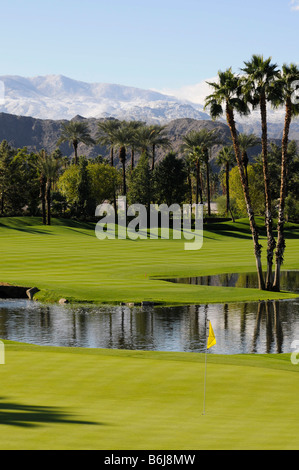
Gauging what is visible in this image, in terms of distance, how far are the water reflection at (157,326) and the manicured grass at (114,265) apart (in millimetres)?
2441

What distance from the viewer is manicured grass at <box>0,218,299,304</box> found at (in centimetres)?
4303

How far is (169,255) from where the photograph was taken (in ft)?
226

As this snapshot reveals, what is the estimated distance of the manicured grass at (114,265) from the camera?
141 feet

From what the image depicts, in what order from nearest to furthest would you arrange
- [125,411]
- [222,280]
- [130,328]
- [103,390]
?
[125,411], [103,390], [130,328], [222,280]

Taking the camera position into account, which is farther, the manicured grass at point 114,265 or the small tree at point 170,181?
the small tree at point 170,181

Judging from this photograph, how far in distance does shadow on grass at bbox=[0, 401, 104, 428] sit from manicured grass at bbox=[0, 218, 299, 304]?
1068 inches

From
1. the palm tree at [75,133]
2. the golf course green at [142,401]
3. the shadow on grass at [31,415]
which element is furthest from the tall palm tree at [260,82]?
the palm tree at [75,133]

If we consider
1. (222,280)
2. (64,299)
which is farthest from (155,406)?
(222,280)

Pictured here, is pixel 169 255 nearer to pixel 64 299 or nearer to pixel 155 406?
pixel 64 299

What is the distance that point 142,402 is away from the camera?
48.0 ft

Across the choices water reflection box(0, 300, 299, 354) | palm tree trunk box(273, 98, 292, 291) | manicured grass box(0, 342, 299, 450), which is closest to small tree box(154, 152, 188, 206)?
palm tree trunk box(273, 98, 292, 291)

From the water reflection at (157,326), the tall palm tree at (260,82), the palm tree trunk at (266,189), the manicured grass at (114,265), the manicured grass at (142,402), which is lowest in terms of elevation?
the water reflection at (157,326)

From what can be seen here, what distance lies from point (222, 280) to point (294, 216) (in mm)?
78398

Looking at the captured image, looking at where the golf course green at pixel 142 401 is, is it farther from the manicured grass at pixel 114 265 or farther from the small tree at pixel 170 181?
the small tree at pixel 170 181
